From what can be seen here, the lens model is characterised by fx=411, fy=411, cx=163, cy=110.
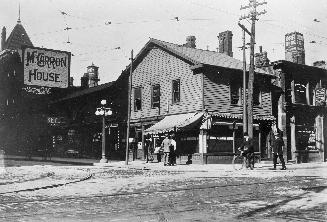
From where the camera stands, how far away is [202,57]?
95.7 feet

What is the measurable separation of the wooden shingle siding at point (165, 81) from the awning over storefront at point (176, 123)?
1.74ft

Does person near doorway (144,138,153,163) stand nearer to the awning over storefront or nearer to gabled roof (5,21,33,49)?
the awning over storefront

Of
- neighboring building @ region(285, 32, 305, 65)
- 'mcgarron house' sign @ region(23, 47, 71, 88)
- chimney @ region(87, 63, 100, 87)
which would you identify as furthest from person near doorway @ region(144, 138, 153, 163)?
chimney @ region(87, 63, 100, 87)

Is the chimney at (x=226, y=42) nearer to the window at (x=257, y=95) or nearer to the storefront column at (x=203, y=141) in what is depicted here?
the window at (x=257, y=95)

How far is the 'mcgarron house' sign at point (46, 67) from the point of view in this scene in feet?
31.5

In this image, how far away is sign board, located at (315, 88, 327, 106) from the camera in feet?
103

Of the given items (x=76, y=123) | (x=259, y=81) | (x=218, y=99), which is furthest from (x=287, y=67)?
(x=76, y=123)

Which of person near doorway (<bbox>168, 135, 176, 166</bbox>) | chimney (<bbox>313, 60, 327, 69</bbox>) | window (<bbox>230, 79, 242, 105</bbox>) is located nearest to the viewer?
person near doorway (<bbox>168, 135, 176, 166</bbox>)

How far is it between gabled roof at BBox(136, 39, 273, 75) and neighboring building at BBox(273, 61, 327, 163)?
1.66 m

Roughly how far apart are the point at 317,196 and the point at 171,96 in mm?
19400

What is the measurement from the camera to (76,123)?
3881 centimetres

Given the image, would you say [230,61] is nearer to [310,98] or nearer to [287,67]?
[287,67]

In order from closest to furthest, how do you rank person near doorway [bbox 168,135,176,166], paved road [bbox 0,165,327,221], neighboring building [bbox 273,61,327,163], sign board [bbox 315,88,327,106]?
1. paved road [bbox 0,165,327,221]
2. person near doorway [bbox 168,135,176,166]
3. neighboring building [bbox 273,61,327,163]
4. sign board [bbox 315,88,327,106]

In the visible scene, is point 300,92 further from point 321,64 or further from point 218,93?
point 218,93
